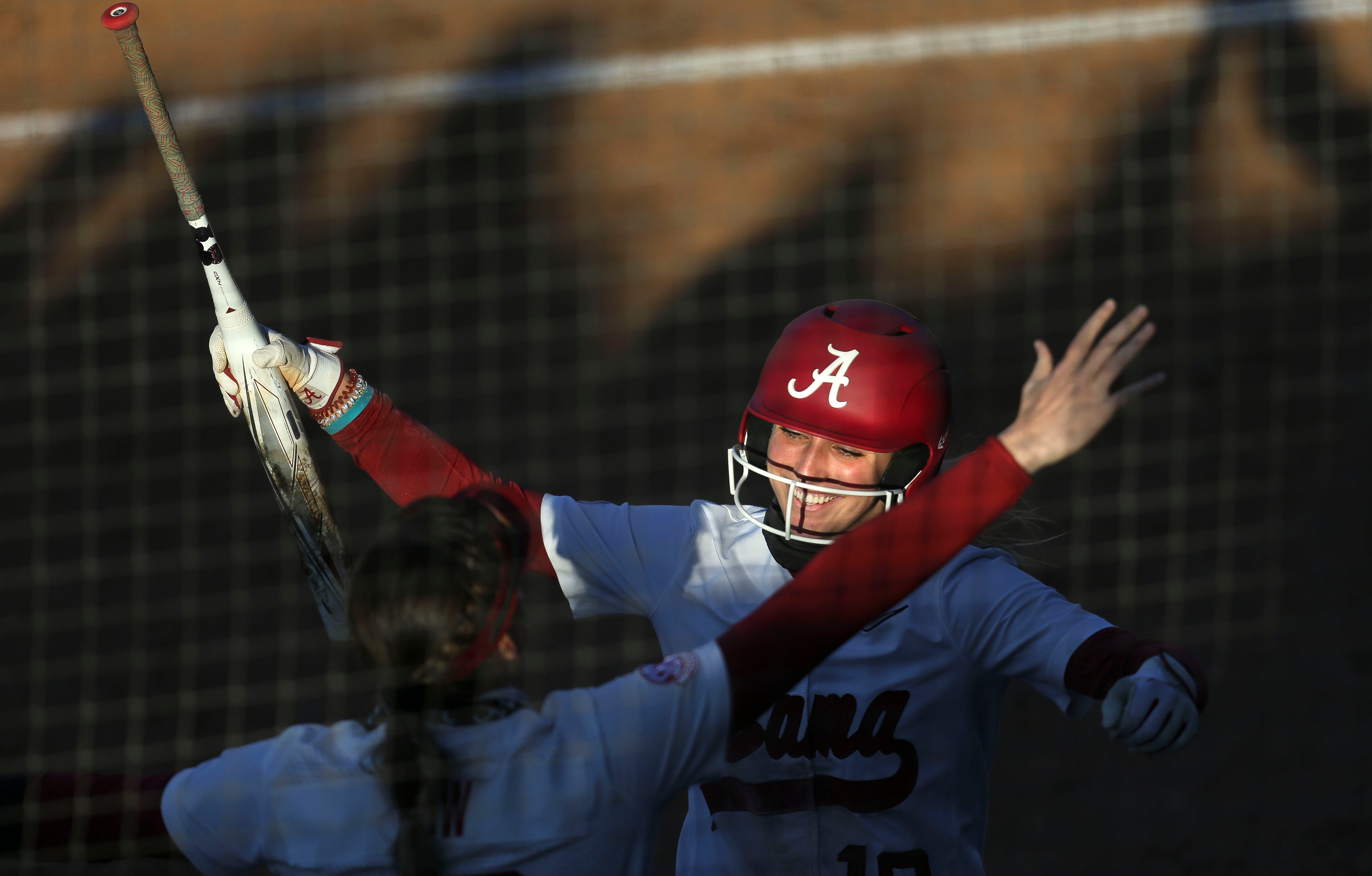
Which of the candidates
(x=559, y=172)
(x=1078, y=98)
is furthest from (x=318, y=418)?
(x=1078, y=98)

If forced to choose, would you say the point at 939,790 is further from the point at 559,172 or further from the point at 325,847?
the point at 559,172

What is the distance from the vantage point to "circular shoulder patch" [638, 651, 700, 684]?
6.24 ft

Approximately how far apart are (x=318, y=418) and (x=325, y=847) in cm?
115

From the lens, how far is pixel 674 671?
6.32ft

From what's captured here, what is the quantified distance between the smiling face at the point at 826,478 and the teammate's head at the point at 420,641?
0.94 meters

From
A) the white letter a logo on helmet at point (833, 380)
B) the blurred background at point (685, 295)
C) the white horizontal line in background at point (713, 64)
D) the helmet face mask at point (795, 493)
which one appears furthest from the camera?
the white horizontal line in background at point (713, 64)

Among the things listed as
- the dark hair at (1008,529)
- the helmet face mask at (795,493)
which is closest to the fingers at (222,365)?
the helmet face mask at (795,493)

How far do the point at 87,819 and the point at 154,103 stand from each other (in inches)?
65.0

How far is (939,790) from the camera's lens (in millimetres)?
2547

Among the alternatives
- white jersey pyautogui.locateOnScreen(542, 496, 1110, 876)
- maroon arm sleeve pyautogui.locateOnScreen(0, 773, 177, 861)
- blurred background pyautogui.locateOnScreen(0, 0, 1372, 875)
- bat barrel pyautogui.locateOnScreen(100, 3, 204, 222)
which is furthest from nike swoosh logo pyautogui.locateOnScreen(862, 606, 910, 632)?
bat barrel pyautogui.locateOnScreen(100, 3, 204, 222)

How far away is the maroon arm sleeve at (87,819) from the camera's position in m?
1.83

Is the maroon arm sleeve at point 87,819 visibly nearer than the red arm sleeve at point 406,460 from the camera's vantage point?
Yes

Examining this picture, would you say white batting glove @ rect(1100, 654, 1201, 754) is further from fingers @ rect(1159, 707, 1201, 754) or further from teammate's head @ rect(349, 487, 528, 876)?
teammate's head @ rect(349, 487, 528, 876)

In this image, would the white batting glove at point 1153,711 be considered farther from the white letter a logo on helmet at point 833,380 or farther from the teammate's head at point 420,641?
the teammate's head at point 420,641
